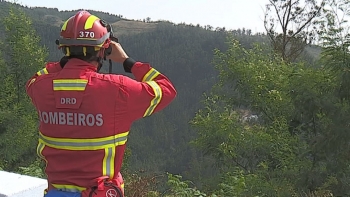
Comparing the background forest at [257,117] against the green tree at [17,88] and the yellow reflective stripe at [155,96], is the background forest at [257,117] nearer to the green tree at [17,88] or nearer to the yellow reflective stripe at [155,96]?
the green tree at [17,88]

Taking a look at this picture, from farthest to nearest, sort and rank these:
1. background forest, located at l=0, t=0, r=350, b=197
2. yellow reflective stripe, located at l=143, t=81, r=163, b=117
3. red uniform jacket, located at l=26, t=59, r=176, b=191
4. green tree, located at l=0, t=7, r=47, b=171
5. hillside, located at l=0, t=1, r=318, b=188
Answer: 1. hillside, located at l=0, t=1, r=318, b=188
2. green tree, located at l=0, t=7, r=47, b=171
3. background forest, located at l=0, t=0, r=350, b=197
4. yellow reflective stripe, located at l=143, t=81, r=163, b=117
5. red uniform jacket, located at l=26, t=59, r=176, b=191

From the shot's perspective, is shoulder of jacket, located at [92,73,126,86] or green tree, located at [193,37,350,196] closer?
shoulder of jacket, located at [92,73,126,86]

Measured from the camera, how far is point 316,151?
11.5 metres

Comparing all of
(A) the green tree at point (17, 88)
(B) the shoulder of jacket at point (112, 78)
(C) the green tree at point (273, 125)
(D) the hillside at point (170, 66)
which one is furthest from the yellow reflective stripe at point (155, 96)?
(D) the hillside at point (170, 66)

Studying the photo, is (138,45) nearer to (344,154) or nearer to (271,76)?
(271,76)

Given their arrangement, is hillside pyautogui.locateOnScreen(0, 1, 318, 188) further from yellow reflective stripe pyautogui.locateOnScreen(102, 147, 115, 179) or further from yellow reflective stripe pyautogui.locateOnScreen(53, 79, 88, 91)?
yellow reflective stripe pyautogui.locateOnScreen(53, 79, 88, 91)

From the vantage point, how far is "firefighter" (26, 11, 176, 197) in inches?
79.1

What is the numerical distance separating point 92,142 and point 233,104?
52.9 feet

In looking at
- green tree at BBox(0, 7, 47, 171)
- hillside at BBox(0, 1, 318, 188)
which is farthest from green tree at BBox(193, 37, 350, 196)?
hillside at BBox(0, 1, 318, 188)

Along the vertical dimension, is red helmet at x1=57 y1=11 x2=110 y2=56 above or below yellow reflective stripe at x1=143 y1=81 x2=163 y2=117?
above

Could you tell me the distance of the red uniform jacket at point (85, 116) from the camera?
2006 millimetres

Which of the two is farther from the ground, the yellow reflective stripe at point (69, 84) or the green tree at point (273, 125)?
the yellow reflective stripe at point (69, 84)

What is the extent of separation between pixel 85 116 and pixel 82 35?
38 centimetres

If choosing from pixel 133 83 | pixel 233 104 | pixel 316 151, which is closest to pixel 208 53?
pixel 233 104
